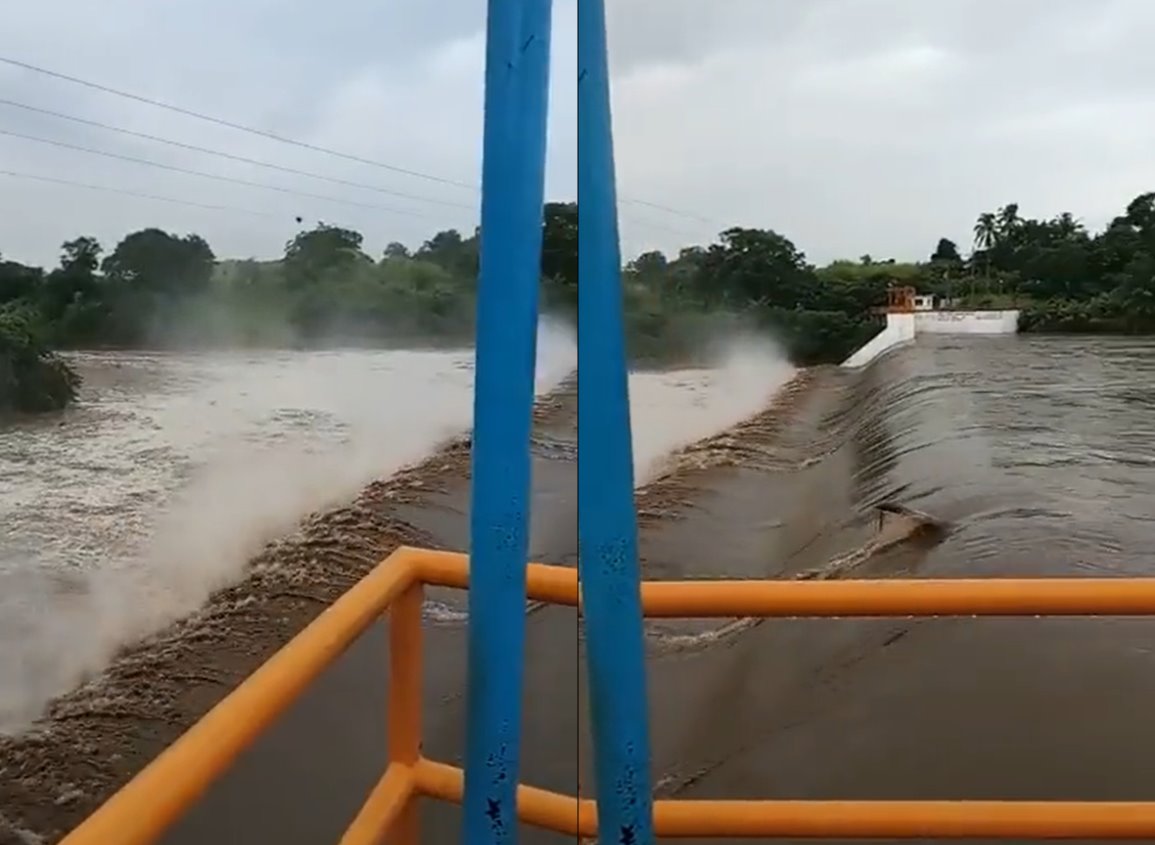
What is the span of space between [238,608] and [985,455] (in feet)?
11.4

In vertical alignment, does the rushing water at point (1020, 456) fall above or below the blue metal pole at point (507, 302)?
below

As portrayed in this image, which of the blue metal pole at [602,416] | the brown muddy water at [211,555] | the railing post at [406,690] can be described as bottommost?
the brown muddy water at [211,555]

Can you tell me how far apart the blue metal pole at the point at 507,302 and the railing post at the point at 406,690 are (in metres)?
0.23

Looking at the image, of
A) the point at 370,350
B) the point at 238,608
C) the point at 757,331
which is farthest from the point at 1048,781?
the point at 757,331

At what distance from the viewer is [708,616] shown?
25.1 inches

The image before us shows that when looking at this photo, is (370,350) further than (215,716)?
Yes

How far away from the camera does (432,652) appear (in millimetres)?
2305

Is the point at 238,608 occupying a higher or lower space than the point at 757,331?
lower

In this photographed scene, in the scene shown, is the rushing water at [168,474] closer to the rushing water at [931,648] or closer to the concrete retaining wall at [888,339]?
the rushing water at [931,648]

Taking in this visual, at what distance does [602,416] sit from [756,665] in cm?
277

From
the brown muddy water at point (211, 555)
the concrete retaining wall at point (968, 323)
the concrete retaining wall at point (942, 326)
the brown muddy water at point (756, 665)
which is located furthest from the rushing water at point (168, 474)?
the concrete retaining wall at point (968, 323)

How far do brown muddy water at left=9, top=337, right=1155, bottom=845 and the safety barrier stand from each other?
0.10 ft

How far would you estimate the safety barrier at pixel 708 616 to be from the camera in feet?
1.94

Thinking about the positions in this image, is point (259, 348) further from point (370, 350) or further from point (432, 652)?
point (432, 652)
